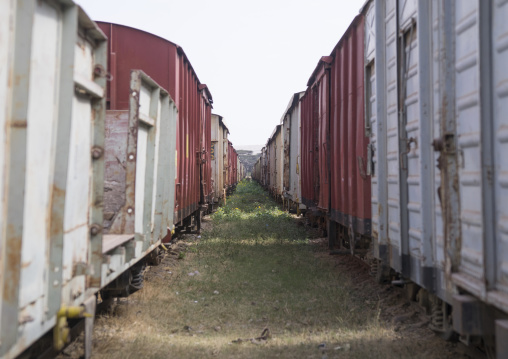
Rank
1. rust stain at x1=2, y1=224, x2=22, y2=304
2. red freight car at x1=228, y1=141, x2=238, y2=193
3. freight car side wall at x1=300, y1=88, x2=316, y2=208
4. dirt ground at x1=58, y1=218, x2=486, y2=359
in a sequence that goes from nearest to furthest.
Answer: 1. rust stain at x1=2, y1=224, x2=22, y2=304
2. dirt ground at x1=58, y1=218, x2=486, y2=359
3. freight car side wall at x1=300, y1=88, x2=316, y2=208
4. red freight car at x1=228, y1=141, x2=238, y2=193

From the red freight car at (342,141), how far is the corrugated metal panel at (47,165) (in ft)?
11.8

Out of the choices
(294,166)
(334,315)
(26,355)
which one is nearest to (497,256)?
(26,355)

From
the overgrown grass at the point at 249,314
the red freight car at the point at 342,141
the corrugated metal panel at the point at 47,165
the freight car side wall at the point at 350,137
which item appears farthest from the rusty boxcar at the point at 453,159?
the corrugated metal panel at the point at 47,165

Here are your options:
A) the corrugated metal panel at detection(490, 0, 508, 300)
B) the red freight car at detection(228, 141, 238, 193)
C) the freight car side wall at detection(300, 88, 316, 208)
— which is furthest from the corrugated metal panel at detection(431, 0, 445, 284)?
the red freight car at detection(228, 141, 238, 193)

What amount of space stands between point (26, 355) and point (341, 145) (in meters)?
5.77

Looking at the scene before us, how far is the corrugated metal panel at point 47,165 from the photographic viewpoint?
1.95 meters

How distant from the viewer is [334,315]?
566 centimetres

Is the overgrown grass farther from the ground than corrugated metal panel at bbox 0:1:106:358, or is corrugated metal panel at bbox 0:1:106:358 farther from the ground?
corrugated metal panel at bbox 0:1:106:358

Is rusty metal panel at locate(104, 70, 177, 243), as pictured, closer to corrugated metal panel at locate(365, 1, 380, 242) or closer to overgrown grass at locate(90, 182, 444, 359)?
overgrown grass at locate(90, 182, 444, 359)

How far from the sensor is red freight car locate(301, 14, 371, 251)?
244 inches

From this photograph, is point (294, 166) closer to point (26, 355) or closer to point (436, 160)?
point (436, 160)

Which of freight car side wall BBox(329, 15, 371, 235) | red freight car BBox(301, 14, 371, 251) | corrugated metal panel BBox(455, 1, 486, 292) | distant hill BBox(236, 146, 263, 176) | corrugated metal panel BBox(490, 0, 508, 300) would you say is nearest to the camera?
corrugated metal panel BBox(490, 0, 508, 300)

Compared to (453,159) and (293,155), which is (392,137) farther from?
(293,155)

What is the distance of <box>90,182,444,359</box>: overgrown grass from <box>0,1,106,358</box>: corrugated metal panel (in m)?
1.90
